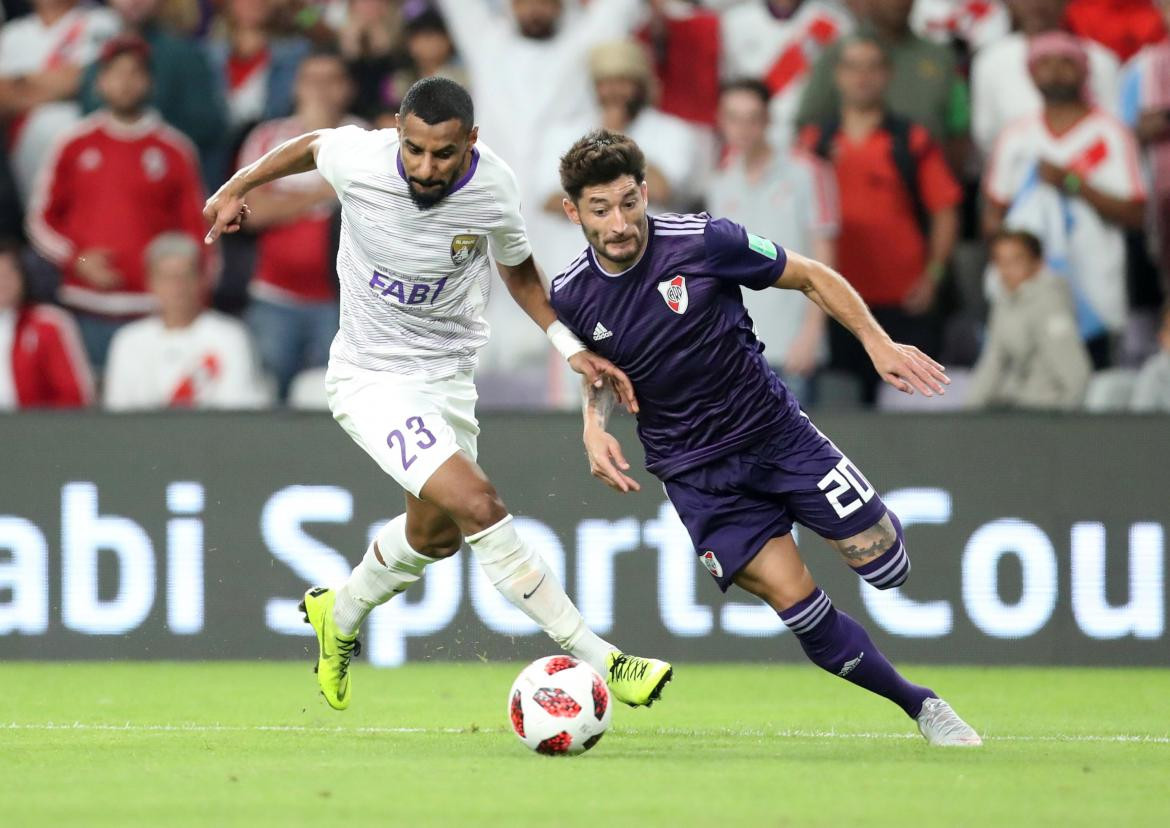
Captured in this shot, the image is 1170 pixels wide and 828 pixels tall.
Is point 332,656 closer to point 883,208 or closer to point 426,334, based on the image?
point 426,334

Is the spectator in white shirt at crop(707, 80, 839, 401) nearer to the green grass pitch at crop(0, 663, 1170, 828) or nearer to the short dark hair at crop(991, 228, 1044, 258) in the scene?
the short dark hair at crop(991, 228, 1044, 258)

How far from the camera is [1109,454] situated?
1024cm

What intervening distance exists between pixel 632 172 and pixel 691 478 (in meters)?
1.16

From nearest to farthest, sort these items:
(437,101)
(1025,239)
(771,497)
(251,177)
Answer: (437,101)
(771,497)
(251,177)
(1025,239)

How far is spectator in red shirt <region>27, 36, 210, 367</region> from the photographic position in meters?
11.6

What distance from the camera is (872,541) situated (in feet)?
22.4

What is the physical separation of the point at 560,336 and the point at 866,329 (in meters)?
1.16

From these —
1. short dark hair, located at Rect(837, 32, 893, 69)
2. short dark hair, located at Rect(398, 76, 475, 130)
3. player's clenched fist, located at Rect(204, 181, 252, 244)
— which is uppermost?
short dark hair, located at Rect(837, 32, 893, 69)

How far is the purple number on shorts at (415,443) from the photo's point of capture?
6.97 meters

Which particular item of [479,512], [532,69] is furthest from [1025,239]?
[479,512]

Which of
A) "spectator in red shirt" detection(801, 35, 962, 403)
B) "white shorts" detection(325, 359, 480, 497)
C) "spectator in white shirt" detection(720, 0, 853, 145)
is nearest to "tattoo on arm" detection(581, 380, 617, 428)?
"white shorts" detection(325, 359, 480, 497)

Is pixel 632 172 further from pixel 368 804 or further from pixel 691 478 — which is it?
pixel 368 804

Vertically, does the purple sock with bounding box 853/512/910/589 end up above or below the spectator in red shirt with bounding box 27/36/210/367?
below

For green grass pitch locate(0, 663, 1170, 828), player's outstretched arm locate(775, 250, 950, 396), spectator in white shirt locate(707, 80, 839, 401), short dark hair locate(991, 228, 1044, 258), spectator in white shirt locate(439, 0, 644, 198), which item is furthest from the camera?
spectator in white shirt locate(439, 0, 644, 198)
